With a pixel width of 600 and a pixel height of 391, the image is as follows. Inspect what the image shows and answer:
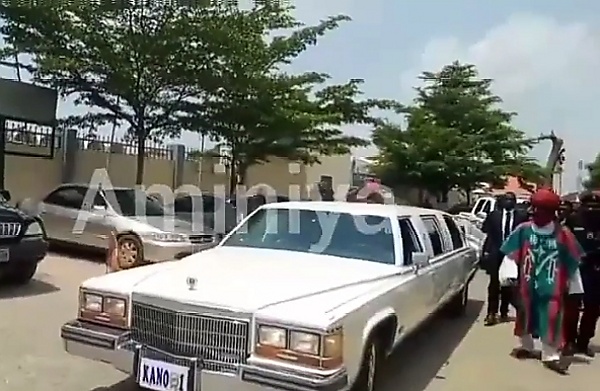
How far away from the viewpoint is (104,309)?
14.8 ft

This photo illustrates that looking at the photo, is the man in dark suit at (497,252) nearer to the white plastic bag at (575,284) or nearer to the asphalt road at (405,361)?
the asphalt road at (405,361)

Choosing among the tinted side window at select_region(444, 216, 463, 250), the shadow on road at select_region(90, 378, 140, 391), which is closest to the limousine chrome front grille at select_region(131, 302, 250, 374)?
the shadow on road at select_region(90, 378, 140, 391)

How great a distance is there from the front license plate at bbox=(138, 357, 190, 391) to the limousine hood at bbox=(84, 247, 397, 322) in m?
0.38

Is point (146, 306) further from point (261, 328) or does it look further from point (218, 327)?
point (261, 328)

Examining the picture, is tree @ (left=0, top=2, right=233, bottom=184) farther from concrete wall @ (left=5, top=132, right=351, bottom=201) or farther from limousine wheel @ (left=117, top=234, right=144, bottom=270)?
limousine wheel @ (left=117, top=234, right=144, bottom=270)

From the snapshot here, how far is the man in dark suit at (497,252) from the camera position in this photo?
843 centimetres

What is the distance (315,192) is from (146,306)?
56.5 feet

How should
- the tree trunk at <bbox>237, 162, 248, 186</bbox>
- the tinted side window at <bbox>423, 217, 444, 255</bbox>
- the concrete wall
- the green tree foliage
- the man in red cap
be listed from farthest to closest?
the green tree foliage, the tree trunk at <bbox>237, 162, 248, 186</bbox>, the concrete wall, the tinted side window at <bbox>423, 217, 444, 255</bbox>, the man in red cap

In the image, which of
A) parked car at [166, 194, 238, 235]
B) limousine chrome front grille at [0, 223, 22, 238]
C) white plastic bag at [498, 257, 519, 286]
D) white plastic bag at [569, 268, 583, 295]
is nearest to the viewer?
white plastic bag at [569, 268, 583, 295]

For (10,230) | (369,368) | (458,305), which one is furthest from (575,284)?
(10,230)

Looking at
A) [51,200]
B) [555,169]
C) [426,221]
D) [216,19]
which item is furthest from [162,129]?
[555,169]

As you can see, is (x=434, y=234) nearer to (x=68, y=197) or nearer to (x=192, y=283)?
(x=192, y=283)

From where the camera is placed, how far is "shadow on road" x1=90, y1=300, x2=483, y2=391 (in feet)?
18.1

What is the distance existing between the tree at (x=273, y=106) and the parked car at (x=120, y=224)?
12.7ft
